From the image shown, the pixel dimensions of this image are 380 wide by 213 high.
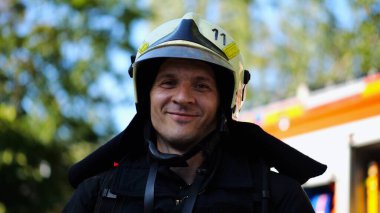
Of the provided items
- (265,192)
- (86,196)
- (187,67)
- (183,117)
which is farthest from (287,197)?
(86,196)

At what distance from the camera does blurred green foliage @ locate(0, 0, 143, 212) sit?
15.9 metres

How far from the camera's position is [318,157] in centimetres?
646

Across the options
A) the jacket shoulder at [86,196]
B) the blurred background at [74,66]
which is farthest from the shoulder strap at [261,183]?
the blurred background at [74,66]

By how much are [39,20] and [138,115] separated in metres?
14.4

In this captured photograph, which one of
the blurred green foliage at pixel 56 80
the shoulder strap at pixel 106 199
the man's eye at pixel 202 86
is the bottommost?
the shoulder strap at pixel 106 199

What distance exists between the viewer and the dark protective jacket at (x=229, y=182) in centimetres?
275

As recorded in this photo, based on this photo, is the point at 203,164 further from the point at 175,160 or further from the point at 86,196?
the point at 86,196

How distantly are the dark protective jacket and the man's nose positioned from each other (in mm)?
247

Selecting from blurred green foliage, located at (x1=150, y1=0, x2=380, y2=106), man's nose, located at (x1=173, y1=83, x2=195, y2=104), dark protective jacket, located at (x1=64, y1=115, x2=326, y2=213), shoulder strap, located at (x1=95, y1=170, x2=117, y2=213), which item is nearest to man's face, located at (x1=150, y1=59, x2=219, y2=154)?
man's nose, located at (x1=173, y1=83, x2=195, y2=104)

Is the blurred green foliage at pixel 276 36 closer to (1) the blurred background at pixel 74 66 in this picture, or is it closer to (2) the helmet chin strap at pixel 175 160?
(1) the blurred background at pixel 74 66

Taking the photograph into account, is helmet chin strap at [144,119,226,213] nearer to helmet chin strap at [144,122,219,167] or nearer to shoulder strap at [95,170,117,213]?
helmet chin strap at [144,122,219,167]

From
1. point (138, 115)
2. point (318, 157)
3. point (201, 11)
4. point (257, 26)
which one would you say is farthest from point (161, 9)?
point (138, 115)

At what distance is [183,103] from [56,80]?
46.1ft

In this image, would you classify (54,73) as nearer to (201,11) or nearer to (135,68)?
(201,11)
